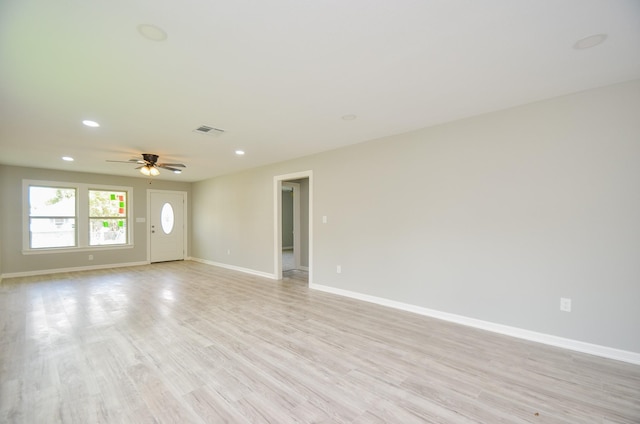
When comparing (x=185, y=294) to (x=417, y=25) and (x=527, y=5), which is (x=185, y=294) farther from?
(x=527, y=5)

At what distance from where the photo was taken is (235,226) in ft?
23.2

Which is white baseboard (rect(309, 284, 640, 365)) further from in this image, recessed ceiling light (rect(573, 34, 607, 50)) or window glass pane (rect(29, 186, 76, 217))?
window glass pane (rect(29, 186, 76, 217))

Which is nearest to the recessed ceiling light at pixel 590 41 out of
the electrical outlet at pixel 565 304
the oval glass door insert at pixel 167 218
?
the electrical outlet at pixel 565 304

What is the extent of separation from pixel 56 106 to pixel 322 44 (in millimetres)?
3058

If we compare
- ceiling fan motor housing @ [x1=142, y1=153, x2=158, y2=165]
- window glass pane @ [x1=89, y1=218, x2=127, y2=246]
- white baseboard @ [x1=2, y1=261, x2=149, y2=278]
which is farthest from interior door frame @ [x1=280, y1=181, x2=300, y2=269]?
window glass pane @ [x1=89, y1=218, x2=127, y2=246]

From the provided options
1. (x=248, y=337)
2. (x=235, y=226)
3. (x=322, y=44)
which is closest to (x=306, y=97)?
(x=322, y=44)

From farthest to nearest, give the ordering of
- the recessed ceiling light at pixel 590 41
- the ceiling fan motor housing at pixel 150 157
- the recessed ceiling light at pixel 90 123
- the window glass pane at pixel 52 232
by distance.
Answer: the window glass pane at pixel 52 232 < the ceiling fan motor housing at pixel 150 157 < the recessed ceiling light at pixel 90 123 < the recessed ceiling light at pixel 590 41

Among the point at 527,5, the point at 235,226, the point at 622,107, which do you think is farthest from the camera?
the point at 235,226

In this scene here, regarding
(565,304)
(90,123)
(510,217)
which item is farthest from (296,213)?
(565,304)

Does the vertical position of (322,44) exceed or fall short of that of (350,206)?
it exceeds it

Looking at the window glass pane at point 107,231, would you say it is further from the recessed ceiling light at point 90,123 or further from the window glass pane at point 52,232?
the recessed ceiling light at point 90,123

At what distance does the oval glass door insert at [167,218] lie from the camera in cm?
837

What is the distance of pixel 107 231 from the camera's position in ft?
24.4

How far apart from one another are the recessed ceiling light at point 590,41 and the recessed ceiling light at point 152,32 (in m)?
2.92
